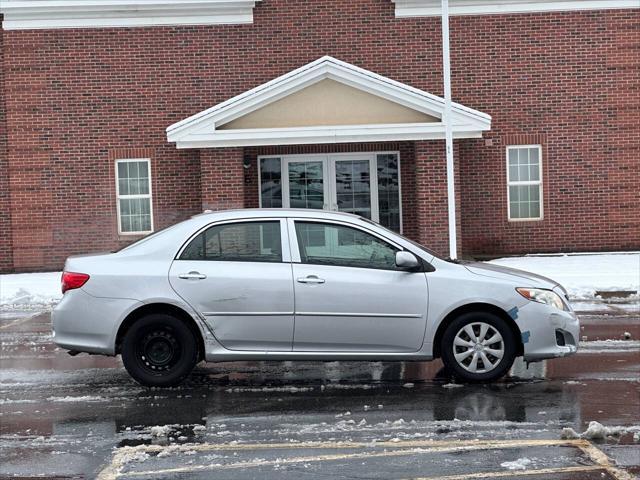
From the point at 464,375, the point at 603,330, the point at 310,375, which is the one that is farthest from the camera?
the point at 603,330

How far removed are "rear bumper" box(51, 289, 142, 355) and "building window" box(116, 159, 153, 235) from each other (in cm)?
1190

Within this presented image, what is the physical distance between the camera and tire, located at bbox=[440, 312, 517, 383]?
27.9 ft

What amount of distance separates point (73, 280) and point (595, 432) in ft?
15.6

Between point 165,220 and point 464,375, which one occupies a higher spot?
point 165,220

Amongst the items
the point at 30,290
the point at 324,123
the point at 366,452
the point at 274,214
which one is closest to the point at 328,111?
the point at 324,123

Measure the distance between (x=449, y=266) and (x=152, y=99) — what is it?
12.9 meters

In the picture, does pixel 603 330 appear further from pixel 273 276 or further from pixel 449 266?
pixel 273 276

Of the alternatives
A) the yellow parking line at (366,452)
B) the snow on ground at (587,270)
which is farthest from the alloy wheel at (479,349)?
the snow on ground at (587,270)

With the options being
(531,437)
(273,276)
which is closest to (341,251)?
(273,276)

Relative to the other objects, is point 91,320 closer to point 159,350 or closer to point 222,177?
point 159,350

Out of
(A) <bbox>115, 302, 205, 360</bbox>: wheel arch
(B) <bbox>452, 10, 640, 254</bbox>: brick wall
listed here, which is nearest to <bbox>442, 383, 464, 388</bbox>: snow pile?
(A) <bbox>115, 302, 205, 360</bbox>: wheel arch

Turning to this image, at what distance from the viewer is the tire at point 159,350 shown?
861cm

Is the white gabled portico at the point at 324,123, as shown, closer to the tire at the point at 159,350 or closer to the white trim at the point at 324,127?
the white trim at the point at 324,127

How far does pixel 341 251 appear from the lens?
8.80m
